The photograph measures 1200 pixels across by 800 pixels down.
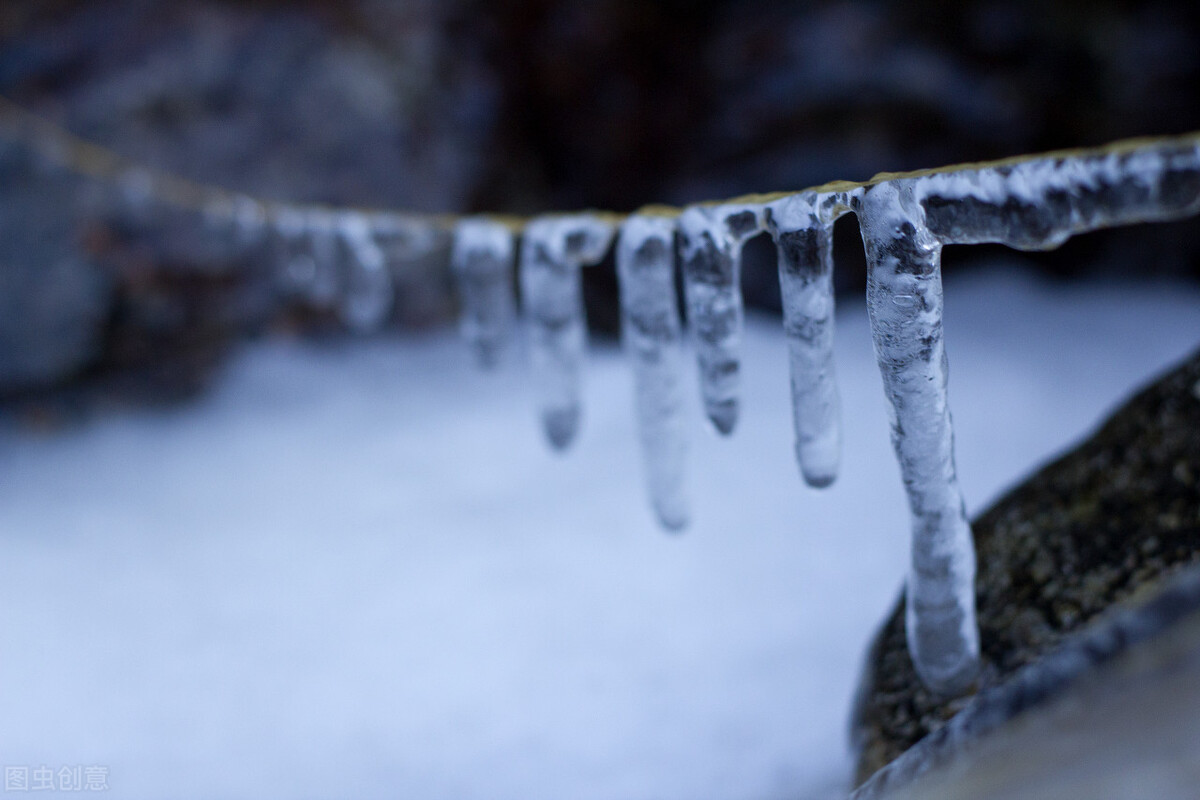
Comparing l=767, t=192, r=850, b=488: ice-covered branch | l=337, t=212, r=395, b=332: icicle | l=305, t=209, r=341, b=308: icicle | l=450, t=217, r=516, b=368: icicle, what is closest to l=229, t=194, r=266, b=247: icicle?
l=305, t=209, r=341, b=308: icicle

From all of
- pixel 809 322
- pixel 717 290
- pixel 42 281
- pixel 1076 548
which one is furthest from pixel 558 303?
pixel 42 281

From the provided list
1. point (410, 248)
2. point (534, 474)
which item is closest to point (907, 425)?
point (410, 248)

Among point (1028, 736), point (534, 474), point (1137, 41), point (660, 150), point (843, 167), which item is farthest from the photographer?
point (660, 150)

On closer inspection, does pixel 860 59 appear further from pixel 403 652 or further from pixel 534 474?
pixel 403 652

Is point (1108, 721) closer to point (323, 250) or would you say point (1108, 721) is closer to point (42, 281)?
point (323, 250)

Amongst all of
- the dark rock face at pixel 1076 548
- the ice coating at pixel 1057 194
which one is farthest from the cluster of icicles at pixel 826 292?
the dark rock face at pixel 1076 548
